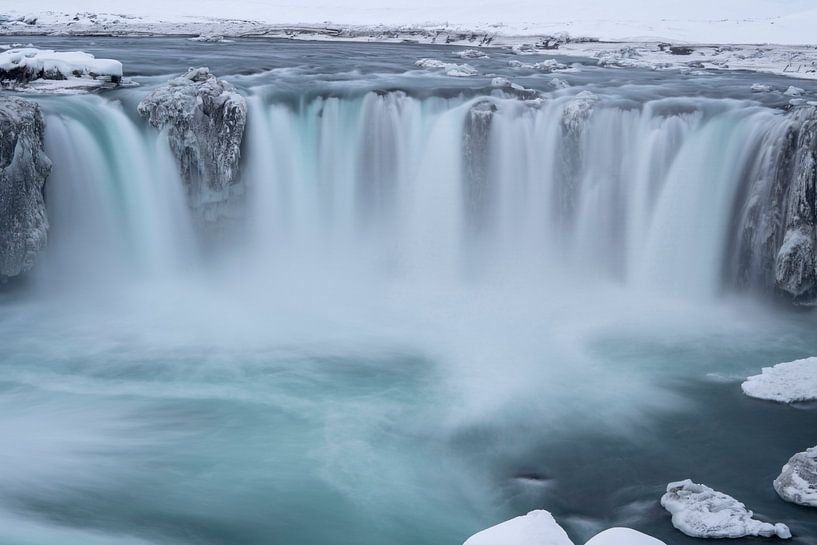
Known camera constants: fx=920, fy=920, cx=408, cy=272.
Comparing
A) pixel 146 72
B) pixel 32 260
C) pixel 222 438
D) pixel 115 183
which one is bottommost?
pixel 222 438

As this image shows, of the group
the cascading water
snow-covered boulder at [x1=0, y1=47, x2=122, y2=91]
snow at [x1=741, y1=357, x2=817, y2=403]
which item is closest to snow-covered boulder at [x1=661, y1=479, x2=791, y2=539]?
the cascading water

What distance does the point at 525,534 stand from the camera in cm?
641

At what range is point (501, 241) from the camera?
14500 mm

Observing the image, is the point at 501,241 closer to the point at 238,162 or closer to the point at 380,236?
the point at 380,236

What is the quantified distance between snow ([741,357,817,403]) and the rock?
5.59ft

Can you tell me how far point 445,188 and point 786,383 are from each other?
6.33 meters

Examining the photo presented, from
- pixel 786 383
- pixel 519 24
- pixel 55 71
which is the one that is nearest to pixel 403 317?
pixel 786 383

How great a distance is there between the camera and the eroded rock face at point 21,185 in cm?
1209

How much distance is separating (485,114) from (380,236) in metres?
2.55

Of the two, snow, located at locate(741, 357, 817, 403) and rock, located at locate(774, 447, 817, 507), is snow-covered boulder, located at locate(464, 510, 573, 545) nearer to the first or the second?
rock, located at locate(774, 447, 817, 507)

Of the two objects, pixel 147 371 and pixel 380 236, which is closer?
pixel 147 371

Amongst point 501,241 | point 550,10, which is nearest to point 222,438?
point 501,241

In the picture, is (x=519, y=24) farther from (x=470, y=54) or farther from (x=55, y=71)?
(x=55, y=71)

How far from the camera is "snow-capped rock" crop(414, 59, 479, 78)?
59.6 ft
